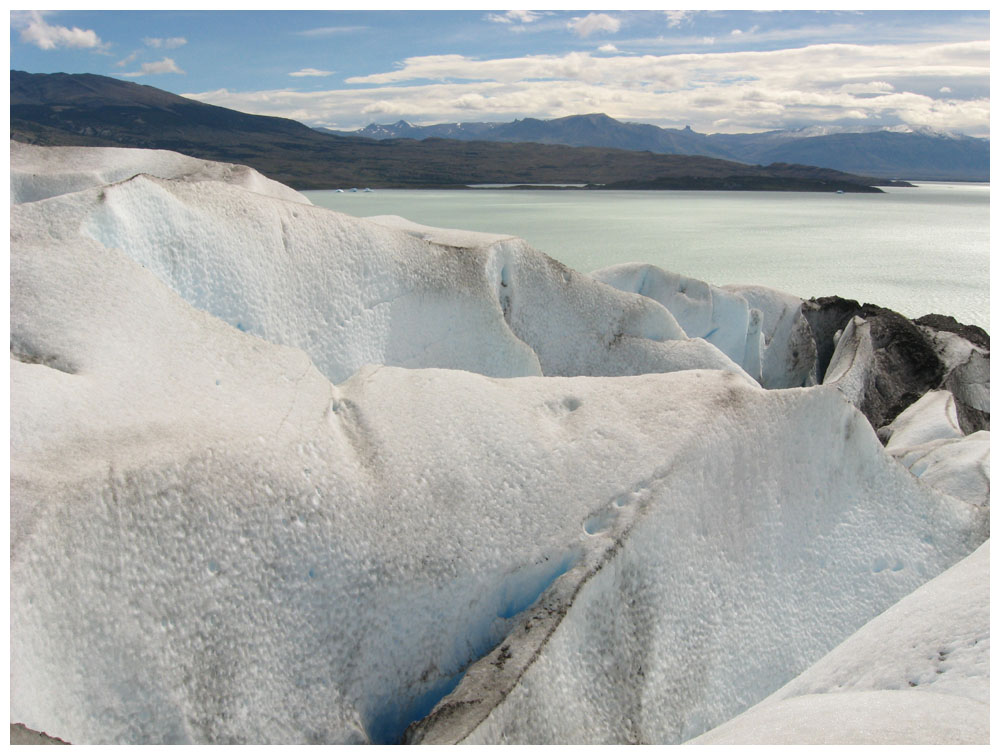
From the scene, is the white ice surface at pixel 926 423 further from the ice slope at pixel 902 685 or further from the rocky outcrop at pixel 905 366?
the ice slope at pixel 902 685

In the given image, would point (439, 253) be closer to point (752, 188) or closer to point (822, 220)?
point (822, 220)

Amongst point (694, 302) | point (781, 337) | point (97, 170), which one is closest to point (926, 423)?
point (694, 302)

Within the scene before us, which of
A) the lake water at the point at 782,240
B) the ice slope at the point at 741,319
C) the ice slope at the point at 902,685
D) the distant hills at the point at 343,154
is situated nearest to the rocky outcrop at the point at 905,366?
the ice slope at the point at 741,319

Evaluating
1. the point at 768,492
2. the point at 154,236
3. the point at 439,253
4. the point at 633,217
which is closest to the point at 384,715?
the point at 768,492

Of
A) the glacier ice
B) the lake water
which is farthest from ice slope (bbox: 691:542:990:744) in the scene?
the lake water

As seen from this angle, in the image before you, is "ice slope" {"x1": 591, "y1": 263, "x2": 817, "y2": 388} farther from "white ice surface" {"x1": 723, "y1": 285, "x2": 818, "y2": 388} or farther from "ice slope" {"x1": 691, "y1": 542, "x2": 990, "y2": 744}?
"ice slope" {"x1": 691, "y1": 542, "x2": 990, "y2": 744}

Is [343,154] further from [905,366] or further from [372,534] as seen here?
[372,534]
